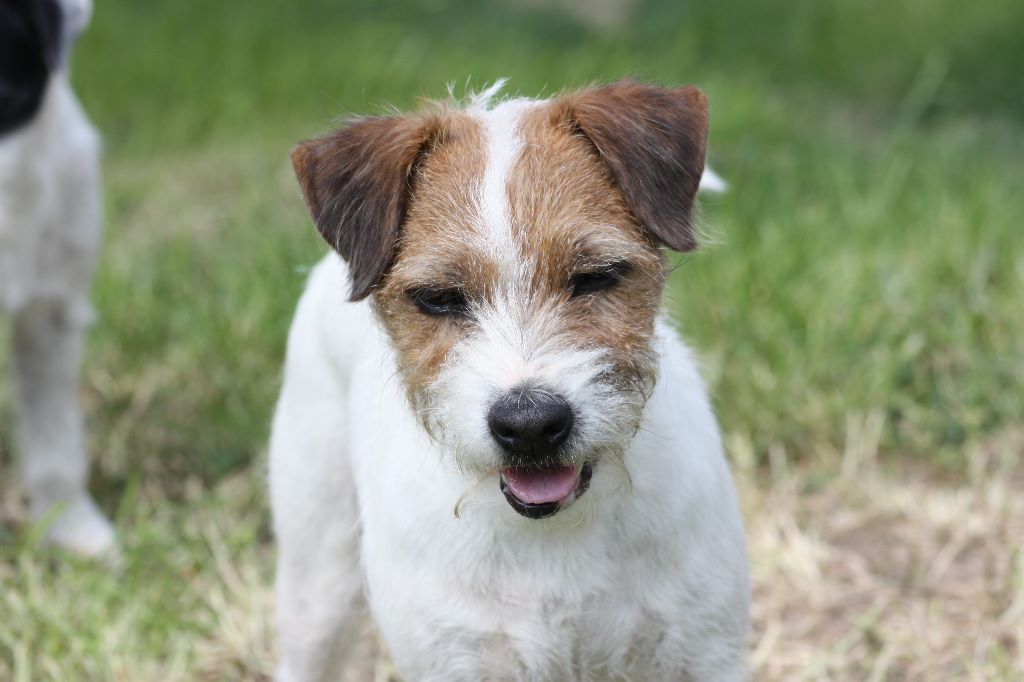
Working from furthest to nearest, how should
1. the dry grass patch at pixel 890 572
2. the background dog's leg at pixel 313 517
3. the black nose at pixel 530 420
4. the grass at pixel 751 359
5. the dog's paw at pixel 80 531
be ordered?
1. the dog's paw at pixel 80 531
2. the grass at pixel 751 359
3. the dry grass patch at pixel 890 572
4. the background dog's leg at pixel 313 517
5. the black nose at pixel 530 420

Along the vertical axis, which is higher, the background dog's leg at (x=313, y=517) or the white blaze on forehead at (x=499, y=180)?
the white blaze on forehead at (x=499, y=180)

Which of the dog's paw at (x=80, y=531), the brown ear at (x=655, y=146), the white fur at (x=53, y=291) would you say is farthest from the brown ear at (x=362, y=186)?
the dog's paw at (x=80, y=531)

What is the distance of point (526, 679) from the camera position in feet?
10.5

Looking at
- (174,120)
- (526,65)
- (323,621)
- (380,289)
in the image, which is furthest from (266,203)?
(380,289)

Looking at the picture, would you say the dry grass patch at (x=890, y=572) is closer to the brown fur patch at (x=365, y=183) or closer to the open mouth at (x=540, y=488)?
the open mouth at (x=540, y=488)

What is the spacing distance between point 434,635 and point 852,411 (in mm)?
3034

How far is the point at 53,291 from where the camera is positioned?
18.8ft

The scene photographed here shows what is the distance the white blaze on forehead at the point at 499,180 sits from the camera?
118 inches

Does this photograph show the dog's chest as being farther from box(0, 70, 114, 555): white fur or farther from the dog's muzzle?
box(0, 70, 114, 555): white fur

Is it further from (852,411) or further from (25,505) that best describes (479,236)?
(25,505)

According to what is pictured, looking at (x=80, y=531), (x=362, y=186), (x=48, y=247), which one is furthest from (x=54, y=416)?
(x=362, y=186)

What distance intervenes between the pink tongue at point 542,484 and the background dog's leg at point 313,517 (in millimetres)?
993

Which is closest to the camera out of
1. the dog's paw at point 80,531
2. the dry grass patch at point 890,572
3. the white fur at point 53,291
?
the dry grass patch at point 890,572

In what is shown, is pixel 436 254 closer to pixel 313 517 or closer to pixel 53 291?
pixel 313 517
